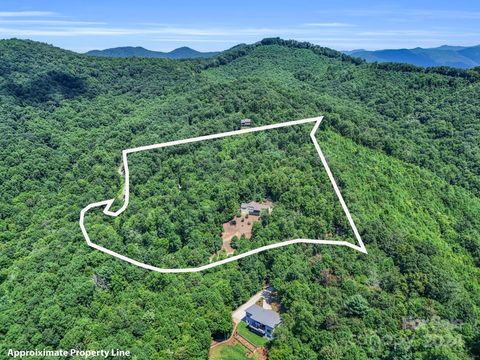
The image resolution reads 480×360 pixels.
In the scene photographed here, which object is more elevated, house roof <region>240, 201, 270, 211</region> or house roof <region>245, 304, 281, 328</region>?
house roof <region>240, 201, 270, 211</region>

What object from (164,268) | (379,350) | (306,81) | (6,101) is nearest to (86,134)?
(6,101)

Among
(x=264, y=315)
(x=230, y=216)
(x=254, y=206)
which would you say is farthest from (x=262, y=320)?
(x=254, y=206)

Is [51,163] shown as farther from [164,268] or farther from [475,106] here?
[475,106]

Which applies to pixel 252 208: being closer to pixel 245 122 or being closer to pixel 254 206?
pixel 254 206

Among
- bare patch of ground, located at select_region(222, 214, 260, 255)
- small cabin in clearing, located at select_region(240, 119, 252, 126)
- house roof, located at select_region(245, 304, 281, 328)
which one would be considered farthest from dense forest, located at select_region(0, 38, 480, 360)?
small cabin in clearing, located at select_region(240, 119, 252, 126)

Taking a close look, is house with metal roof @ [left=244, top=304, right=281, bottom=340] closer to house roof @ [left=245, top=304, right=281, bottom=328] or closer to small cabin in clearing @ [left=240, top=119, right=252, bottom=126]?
house roof @ [left=245, top=304, right=281, bottom=328]

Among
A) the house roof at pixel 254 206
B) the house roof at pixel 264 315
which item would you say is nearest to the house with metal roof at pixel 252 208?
the house roof at pixel 254 206
